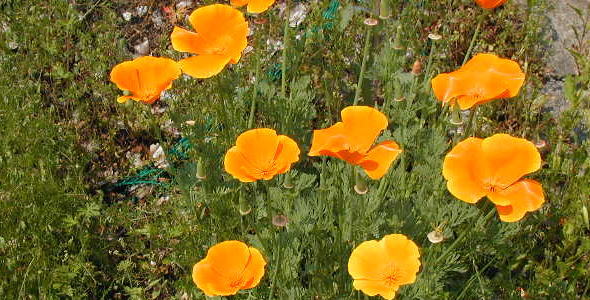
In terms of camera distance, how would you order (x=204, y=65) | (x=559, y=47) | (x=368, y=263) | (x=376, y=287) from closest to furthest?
(x=376, y=287)
(x=368, y=263)
(x=204, y=65)
(x=559, y=47)

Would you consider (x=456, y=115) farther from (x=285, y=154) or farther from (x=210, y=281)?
(x=210, y=281)

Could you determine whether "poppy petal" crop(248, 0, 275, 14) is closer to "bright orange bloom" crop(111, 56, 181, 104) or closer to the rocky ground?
"bright orange bloom" crop(111, 56, 181, 104)

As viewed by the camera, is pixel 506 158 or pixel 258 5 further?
pixel 258 5

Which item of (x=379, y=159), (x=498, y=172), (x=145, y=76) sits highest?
(x=145, y=76)

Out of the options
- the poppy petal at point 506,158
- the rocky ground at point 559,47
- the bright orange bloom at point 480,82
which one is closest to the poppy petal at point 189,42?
the bright orange bloom at point 480,82

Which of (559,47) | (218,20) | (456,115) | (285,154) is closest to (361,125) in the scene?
(285,154)

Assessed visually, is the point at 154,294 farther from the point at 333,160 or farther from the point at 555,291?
the point at 555,291

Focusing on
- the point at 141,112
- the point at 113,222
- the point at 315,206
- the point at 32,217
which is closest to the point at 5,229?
the point at 32,217
